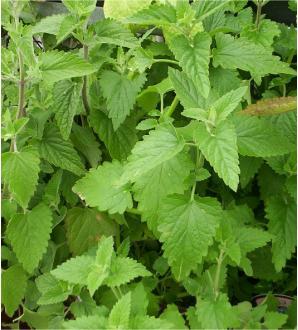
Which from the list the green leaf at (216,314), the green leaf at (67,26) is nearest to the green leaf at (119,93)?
the green leaf at (67,26)

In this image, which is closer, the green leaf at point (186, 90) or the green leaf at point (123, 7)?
the green leaf at point (186, 90)

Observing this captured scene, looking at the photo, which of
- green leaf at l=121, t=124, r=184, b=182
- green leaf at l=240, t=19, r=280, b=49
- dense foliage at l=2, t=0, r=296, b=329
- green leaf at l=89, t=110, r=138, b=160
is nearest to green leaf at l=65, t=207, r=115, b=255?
dense foliage at l=2, t=0, r=296, b=329

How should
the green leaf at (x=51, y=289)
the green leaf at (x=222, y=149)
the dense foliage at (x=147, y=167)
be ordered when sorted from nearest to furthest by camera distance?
the green leaf at (x=222, y=149), the dense foliage at (x=147, y=167), the green leaf at (x=51, y=289)

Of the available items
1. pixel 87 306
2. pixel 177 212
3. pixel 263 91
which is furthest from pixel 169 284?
pixel 263 91

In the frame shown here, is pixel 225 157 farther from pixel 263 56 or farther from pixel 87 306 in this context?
pixel 87 306

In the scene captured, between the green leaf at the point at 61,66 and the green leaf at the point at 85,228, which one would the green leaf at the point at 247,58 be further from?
the green leaf at the point at 85,228

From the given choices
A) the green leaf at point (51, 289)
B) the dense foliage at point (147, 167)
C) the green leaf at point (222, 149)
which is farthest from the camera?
the green leaf at point (51, 289)

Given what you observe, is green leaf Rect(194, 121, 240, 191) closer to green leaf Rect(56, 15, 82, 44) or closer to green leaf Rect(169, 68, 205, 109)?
green leaf Rect(169, 68, 205, 109)
